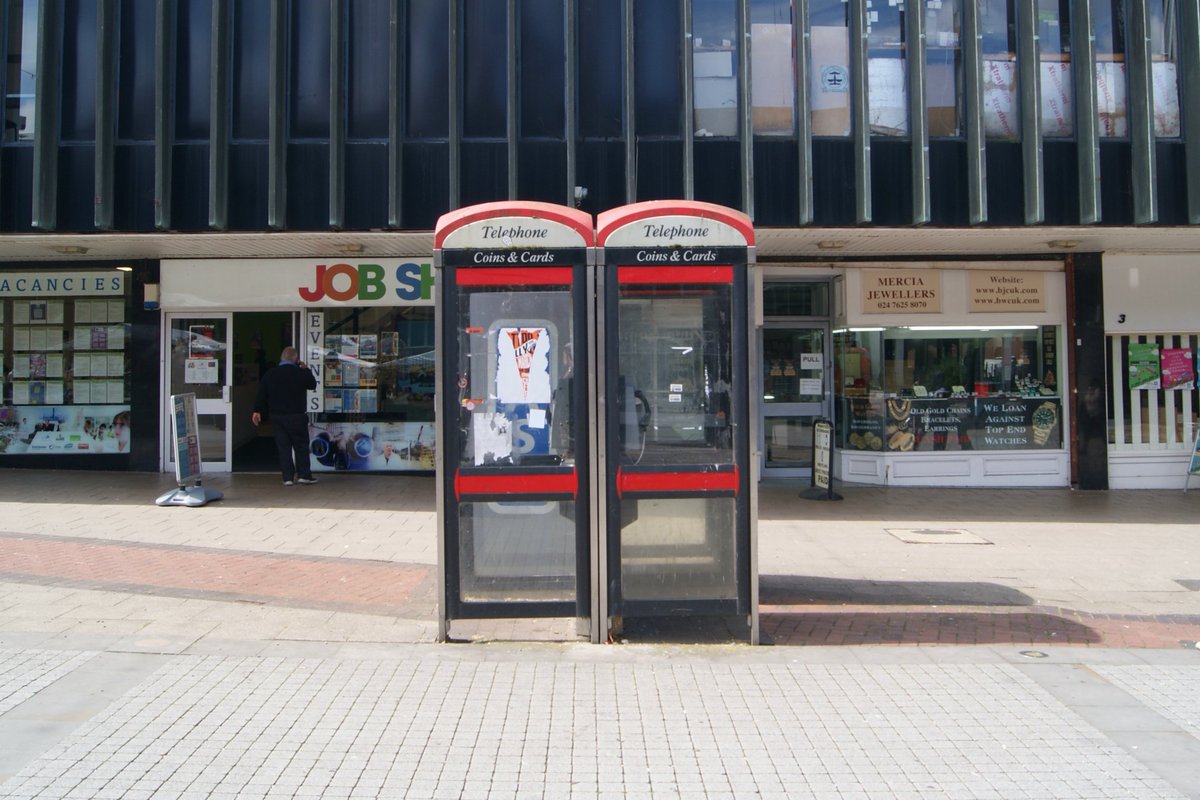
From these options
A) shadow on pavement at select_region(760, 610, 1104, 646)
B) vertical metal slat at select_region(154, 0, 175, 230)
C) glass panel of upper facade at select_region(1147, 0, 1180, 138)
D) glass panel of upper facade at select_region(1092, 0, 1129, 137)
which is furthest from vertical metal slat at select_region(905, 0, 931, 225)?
vertical metal slat at select_region(154, 0, 175, 230)

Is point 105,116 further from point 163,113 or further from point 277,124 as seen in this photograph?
point 277,124

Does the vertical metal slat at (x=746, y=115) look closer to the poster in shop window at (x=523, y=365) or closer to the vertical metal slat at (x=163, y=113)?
the poster in shop window at (x=523, y=365)

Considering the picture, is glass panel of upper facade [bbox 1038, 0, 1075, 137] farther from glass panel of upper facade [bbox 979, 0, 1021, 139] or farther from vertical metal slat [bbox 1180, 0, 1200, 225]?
vertical metal slat [bbox 1180, 0, 1200, 225]

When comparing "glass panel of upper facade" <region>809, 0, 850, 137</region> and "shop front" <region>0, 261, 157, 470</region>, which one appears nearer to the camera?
"glass panel of upper facade" <region>809, 0, 850, 137</region>

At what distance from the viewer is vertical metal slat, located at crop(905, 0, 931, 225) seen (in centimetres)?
1039

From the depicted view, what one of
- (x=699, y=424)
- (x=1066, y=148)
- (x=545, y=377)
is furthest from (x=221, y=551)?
(x=1066, y=148)

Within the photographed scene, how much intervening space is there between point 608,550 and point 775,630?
1385mm

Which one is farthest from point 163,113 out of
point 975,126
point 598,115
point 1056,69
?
point 1056,69

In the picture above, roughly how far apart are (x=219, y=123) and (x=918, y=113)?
794 centimetres

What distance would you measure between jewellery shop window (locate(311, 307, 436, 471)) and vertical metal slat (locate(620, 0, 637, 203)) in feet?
12.6

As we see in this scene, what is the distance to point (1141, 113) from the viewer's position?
420 inches

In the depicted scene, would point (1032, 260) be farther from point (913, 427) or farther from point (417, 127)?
point (417, 127)

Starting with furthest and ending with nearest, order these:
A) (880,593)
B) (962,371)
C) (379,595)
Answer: (962,371) < (880,593) < (379,595)

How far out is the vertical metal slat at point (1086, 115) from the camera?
412 inches
